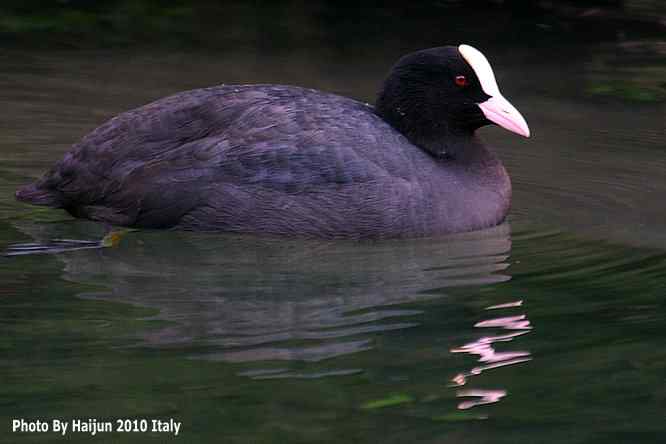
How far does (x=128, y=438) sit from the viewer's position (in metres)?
3.94

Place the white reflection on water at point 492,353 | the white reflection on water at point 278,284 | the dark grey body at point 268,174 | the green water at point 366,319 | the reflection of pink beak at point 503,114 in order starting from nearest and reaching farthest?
the green water at point 366,319, the white reflection on water at point 492,353, the white reflection on water at point 278,284, the dark grey body at point 268,174, the reflection of pink beak at point 503,114

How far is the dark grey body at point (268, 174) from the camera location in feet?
20.9

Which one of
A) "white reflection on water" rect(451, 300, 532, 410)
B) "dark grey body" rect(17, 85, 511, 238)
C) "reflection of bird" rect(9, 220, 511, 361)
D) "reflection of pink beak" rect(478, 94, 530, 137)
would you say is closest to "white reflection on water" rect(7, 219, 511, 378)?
"reflection of bird" rect(9, 220, 511, 361)

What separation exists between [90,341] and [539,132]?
14.7 ft

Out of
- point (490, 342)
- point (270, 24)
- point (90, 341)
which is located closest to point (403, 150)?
point (490, 342)

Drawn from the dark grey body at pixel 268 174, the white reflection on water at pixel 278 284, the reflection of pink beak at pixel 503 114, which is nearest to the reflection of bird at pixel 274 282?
the white reflection on water at pixel 278 284

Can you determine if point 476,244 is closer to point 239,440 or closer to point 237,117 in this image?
point 237,117

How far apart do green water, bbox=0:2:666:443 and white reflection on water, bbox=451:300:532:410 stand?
1 centimetres

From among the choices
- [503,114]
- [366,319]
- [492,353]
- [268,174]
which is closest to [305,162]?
[268,174]

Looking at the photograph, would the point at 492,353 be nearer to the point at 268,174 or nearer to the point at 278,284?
the point at 278,284

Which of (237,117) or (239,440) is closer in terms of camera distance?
(239,440)

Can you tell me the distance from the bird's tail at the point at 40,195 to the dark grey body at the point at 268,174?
1 cm

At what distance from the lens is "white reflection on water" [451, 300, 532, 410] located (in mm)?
4359

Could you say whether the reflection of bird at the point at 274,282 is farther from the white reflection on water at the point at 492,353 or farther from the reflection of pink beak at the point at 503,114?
the reflection of pink beak at the point at 503,114
